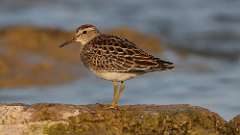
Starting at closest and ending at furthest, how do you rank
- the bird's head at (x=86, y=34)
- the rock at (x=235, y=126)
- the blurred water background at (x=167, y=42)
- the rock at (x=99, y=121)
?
the rock at (x=99, y=121), the rock at (x=235, y=126), the bird's head at (x=86, y=34), the blurred water background at (x=167, y=42)

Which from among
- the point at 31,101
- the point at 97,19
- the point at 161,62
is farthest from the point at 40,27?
the point at 161,62

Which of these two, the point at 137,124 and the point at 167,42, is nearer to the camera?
the point at 137,124

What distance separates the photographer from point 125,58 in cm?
970

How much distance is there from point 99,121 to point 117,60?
1.11m

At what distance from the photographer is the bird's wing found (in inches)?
379

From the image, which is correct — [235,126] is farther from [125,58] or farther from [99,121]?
[99,121]

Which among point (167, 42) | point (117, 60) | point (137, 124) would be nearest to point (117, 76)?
point (117, 60)

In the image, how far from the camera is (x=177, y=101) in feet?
50.1

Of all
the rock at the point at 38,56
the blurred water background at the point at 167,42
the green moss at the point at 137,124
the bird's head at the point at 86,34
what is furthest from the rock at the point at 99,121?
the rock at the point at 38,56

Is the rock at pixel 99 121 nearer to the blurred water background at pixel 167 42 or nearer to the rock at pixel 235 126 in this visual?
the rock at pixel 235 126

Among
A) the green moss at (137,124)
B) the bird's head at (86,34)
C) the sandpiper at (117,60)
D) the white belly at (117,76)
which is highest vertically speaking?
the bird's head at (86,34)

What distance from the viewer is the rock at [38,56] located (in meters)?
17.1

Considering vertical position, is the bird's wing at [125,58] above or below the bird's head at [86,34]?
below

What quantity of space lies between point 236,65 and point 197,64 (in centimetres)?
91
